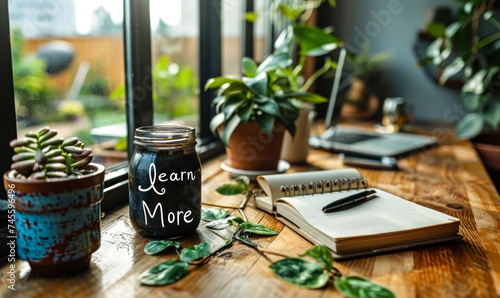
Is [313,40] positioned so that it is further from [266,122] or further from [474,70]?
[474,70]

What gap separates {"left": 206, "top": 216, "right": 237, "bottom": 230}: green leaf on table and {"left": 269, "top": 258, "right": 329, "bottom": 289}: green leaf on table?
20 cm

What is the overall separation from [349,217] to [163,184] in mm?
341

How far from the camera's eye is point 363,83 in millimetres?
2689

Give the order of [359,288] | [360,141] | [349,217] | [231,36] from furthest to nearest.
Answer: [231,36] → [360,141] → [349,217] → [359,288]

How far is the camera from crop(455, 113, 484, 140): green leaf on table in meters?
1.96

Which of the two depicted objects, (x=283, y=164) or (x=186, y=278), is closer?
(x=186, y=278)

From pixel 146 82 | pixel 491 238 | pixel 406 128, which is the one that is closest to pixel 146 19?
pixel 146 82

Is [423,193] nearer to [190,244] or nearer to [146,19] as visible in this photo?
[190,244]

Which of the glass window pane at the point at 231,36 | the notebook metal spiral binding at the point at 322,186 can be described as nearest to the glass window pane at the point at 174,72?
the glass window pane at the point at 231,36

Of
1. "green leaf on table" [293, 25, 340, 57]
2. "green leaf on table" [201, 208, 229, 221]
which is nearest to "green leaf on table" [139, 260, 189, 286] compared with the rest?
"green leaf on table" [201, 208, 229, 221]

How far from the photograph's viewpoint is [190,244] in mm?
780

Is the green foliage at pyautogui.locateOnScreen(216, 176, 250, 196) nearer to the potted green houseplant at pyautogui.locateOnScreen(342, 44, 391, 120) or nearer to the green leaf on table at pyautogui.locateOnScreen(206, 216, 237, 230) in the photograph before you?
the green leaf on table at pyautogui.locateOnScreen(206, 216, 237, 230)

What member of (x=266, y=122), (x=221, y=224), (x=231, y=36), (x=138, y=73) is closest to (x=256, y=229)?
(x=221, y=224)

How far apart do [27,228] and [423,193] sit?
914 mm
